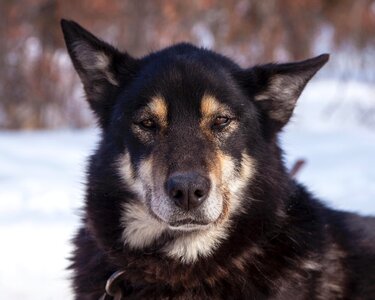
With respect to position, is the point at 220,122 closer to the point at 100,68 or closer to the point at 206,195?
the point at 206,195

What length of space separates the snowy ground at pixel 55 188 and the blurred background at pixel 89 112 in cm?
2

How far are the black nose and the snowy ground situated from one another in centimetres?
87

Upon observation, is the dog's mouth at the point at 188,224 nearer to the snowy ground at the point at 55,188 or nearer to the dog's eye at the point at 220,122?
the dog's eye at the point at 220,122

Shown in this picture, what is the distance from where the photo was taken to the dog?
3371 millimetres

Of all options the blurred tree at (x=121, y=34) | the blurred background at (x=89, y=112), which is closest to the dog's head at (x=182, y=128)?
the blurred background at (x=89, y=112)

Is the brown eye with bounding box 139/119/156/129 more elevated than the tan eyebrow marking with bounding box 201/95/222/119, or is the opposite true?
the tan eyebrow marking with bounding box 201/95/222/119

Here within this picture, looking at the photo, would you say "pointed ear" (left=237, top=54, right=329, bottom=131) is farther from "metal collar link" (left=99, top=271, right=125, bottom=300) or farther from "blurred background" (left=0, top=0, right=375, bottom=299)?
"blurred background" (left=0, top=0, right=375, bottom=299)

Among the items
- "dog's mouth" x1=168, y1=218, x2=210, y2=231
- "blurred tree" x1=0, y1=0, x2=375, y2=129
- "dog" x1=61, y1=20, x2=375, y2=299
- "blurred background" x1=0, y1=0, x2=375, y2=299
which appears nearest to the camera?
"dog's mouth" x1=168, y1=218, x2=210, y2=231

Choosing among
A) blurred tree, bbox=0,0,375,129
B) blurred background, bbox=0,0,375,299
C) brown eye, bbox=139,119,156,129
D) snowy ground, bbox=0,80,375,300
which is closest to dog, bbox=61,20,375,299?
brown eye, bbox=139,119,156,129

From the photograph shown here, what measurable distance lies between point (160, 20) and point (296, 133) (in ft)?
25.0

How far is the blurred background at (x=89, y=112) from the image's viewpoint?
657cm

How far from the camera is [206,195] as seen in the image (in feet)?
10.5

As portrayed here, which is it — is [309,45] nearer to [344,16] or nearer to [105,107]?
[344,16]

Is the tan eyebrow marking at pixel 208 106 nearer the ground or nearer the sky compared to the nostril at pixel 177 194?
nearer the sky
